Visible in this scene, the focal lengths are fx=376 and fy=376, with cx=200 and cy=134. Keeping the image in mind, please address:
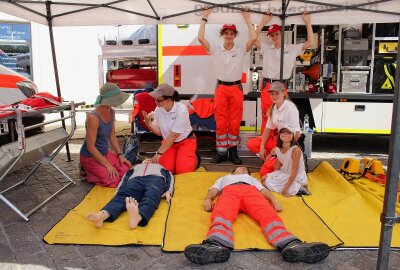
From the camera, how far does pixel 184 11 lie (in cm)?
552

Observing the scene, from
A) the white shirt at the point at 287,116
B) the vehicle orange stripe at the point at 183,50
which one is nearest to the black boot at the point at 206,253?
the white shirt at the point at 287,116

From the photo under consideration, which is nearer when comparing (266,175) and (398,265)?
(398,265)

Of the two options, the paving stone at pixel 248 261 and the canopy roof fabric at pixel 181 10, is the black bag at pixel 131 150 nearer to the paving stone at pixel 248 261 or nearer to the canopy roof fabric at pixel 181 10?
the canopy roof fabric at pixel 181 10

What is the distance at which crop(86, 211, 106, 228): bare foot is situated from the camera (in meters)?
3.12

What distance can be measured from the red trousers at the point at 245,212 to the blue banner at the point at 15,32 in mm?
11715

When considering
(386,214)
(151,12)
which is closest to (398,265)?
(386,214)

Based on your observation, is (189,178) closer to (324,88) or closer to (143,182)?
(143,182)

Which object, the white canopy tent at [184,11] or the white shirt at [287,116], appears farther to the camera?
the white canopy tent at [184,11]

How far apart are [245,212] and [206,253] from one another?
990mm

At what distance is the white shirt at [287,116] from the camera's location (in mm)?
4574

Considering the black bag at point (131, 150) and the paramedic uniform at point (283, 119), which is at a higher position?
the paramedic uniform at point (283, 119)

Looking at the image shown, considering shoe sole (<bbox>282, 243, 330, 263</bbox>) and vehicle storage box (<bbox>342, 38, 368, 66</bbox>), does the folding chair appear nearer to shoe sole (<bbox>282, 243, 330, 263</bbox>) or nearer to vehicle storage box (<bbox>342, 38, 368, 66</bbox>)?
shoe sole (<bbox>282, 243, 330, 263</bbox>)

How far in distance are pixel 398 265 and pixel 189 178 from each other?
8.63 ft

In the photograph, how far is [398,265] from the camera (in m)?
2.75
